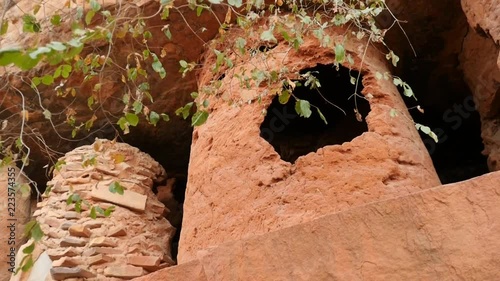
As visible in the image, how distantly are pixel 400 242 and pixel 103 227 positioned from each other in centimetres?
283

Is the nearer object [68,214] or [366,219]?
[366,219]

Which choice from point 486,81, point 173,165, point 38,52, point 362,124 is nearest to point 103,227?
point 173,165

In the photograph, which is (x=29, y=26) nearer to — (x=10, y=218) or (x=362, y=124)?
(x=10, y=218)

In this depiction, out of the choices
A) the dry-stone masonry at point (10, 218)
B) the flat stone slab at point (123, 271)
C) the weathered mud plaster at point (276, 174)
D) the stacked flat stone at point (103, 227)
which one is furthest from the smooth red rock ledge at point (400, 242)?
the dry-stone masonry at point (10, 218)

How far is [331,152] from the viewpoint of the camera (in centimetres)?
376

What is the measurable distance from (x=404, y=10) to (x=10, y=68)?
3.15 meters

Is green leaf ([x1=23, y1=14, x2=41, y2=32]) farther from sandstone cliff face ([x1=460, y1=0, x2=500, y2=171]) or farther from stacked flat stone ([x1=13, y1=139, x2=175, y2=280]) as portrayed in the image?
sandstone cliff face ([x1=460, y1=0, x2=500, y2=171])

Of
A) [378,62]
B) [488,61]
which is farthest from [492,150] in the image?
[378,62]

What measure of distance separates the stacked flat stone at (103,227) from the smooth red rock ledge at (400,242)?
1936mm

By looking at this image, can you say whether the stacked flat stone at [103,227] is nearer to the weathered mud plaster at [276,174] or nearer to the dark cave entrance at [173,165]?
the dark cave entrance at [173,165]

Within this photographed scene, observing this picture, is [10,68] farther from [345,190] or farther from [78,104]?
[345,190]

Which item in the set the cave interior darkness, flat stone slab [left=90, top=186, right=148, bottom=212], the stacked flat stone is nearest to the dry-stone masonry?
the cave interior darkness

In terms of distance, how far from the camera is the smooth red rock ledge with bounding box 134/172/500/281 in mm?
2178

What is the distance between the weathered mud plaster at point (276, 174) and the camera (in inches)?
139
